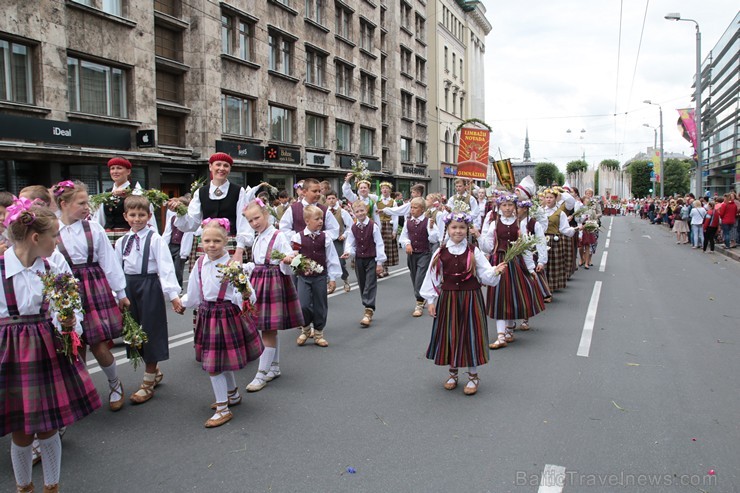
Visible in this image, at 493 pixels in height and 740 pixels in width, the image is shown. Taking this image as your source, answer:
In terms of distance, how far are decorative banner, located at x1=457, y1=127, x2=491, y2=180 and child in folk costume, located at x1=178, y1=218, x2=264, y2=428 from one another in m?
15.8

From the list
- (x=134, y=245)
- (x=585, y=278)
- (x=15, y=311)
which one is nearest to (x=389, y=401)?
(x=134, y=245)

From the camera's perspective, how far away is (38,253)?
11.4ft

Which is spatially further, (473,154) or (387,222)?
(473,154)

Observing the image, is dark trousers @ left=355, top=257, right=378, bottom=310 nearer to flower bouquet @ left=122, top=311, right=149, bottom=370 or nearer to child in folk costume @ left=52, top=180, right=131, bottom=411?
flower bouquet @ left=122, top=311, right=149, bottom=370

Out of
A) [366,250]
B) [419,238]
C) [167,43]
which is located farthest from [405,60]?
[366,250]

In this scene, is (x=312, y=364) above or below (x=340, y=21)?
below

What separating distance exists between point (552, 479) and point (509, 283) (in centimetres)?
391

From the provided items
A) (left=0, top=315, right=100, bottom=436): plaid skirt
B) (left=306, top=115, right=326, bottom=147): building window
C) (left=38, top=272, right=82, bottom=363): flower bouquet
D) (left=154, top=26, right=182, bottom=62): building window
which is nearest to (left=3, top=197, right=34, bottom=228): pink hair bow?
(left=38, top=272, right=82, bottom=363): flower bouquet

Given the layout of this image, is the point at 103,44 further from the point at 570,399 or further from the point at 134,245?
the point at 570,399

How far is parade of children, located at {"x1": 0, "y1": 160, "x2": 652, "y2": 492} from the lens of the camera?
3.41m

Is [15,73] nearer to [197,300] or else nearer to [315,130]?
[197,300]

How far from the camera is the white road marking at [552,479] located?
363 cm

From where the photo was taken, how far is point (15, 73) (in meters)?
15.4

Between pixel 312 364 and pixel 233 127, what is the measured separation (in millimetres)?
19430
